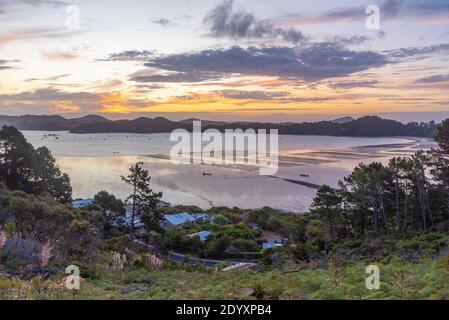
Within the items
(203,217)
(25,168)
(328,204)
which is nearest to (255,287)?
(328,204)

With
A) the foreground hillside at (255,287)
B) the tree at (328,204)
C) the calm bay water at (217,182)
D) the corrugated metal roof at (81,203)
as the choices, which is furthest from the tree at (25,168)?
the foreground hillside at (255,287)

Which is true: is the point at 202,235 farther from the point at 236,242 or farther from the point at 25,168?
the point at 25,168

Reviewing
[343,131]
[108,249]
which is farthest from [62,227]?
[343,131]

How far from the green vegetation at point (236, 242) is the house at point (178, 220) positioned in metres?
1.22

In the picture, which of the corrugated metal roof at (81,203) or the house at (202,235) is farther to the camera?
the corrugated metal roof at (81,203)

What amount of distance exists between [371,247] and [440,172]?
1374 cm

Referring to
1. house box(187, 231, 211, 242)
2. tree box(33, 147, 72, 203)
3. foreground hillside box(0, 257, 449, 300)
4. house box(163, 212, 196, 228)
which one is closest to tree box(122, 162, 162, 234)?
house box(187, 231, 211, 242)

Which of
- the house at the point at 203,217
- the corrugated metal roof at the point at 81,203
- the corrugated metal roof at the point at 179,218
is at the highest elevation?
the corrugated metal roof at the point at 81,203

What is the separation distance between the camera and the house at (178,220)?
32.2 m

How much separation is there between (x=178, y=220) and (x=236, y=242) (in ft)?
31.3

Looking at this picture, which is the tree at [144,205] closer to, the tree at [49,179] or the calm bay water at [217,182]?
the tree at [49,179]

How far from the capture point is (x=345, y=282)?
7676 mm

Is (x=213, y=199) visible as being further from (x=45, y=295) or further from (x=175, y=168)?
(x=45, y=295)

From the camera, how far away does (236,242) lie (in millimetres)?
24656
